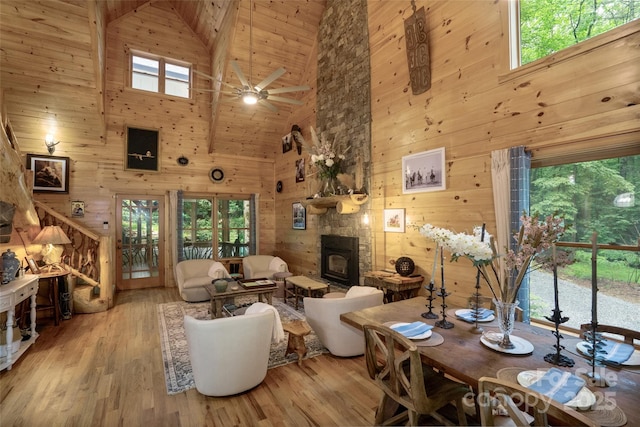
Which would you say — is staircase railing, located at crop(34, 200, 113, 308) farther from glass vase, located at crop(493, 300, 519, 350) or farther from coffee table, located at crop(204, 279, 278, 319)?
glass vase, located at crop(493, 300, 519, 350)

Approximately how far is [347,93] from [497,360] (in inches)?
194

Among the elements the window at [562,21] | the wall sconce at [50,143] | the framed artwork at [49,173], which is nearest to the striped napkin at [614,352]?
the window at [562,21]

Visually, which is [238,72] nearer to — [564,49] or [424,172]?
[424,172]

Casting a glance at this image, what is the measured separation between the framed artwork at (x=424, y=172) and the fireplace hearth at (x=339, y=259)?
1499 mm

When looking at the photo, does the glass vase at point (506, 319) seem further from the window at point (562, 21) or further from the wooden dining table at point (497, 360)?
the window at point (562, 21)

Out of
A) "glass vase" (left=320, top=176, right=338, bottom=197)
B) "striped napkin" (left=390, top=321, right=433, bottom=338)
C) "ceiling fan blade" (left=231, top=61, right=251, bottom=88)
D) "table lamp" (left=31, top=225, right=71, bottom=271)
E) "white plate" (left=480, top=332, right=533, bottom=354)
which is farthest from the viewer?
"glass vase" (left=320, top=176, right=338, bottom=197)

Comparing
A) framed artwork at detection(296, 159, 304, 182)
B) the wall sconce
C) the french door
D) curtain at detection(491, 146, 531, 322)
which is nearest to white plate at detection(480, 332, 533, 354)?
curtain at detection(491, 146, 531, 322)

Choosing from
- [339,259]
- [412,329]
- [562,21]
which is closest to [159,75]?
[339,259]

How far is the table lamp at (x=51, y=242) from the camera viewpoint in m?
4.55

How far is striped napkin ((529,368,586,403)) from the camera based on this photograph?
48.9 inches

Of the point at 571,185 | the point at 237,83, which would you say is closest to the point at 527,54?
the point at 571,185

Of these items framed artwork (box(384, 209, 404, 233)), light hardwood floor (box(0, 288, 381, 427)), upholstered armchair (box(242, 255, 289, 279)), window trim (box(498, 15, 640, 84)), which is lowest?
light hardwood floor (box(0, 288, 381, 427))

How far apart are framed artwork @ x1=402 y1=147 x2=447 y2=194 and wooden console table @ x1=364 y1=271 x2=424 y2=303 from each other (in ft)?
3.98

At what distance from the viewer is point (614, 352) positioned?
1.57 meters
